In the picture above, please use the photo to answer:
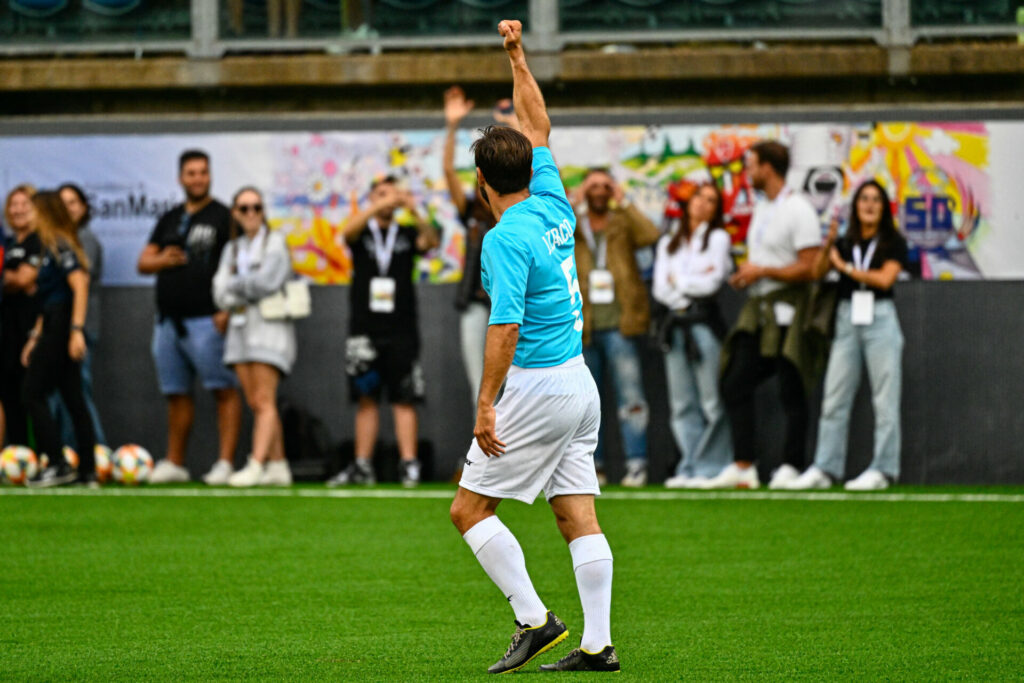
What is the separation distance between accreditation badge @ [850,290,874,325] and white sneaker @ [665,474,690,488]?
1836mm

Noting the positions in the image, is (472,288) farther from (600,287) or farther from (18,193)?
(18,193)

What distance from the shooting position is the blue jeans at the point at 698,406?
13.3 metres

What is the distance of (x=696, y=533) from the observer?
389 inches

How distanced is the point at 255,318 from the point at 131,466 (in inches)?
61.3

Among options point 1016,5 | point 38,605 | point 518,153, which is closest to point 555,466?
point 518,153

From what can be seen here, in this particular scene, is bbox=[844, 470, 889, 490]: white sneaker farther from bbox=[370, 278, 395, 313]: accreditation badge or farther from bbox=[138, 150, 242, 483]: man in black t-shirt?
bbox=[138, 150, 242, 483]: man in black t-shirt

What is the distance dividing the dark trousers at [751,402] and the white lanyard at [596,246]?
1272 mm

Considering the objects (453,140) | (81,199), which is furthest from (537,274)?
(81,199)

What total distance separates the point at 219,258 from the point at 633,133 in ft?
12.1

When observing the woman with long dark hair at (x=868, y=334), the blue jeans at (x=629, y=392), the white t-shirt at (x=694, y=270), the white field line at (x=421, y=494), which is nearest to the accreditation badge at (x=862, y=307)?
the woman with long dark hair at (x=868, y=334)

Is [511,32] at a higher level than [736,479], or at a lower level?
higher

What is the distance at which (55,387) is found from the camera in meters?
13.4

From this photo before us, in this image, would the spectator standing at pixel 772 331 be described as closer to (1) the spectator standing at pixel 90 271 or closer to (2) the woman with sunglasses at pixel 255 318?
(2) the woman with sunglasses at pixel 255 318

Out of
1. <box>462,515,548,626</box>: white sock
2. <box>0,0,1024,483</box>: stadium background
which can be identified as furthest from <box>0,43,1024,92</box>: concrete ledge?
<box>462,515,548,626</box>: white sock
